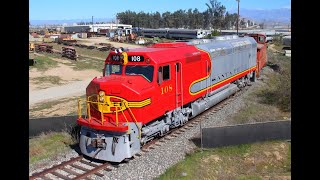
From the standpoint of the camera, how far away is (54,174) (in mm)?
10367

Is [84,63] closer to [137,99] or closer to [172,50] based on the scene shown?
[172,50]

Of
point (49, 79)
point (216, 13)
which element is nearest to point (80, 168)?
point (49, 79)

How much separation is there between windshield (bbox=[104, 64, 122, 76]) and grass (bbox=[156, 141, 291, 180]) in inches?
159

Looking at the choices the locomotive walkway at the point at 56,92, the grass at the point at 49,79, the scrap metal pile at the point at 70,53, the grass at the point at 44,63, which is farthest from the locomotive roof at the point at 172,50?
the scrap metal pile at the point at 70,53

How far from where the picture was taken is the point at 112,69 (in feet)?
41.3

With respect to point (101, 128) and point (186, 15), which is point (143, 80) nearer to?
point (101, 128)

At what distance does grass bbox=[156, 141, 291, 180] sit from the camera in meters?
10.3

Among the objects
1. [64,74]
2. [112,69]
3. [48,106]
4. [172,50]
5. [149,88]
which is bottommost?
[48,106]

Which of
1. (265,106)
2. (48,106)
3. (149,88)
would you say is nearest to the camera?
(149,88)

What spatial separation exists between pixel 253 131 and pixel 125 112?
495cm

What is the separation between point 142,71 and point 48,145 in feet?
15.5

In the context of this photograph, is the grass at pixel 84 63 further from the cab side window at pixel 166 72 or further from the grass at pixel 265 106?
the cab side window at pixel 166 72

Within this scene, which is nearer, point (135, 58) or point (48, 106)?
point (135, 58)
